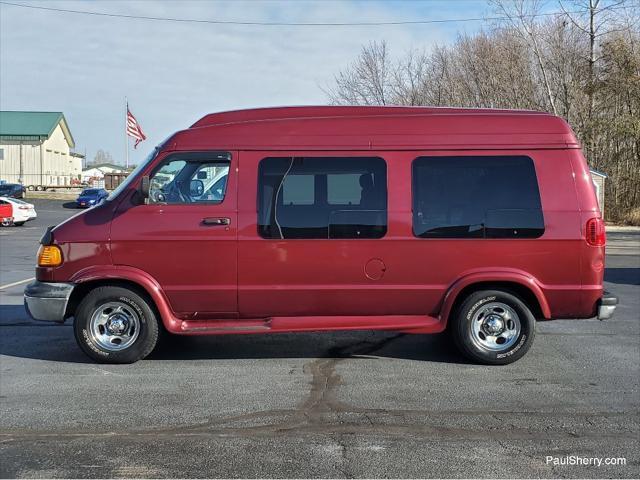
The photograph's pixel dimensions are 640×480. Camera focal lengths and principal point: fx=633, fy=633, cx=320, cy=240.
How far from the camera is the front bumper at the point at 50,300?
239 inches

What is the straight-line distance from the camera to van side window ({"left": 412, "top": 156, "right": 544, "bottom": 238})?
612 centimetres

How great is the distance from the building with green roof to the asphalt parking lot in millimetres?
74116

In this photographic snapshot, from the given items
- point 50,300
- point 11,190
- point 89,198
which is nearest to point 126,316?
point 50,300

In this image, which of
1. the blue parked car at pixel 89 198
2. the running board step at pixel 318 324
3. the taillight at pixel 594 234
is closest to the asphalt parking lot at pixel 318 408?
the running board step at pixel 318 324

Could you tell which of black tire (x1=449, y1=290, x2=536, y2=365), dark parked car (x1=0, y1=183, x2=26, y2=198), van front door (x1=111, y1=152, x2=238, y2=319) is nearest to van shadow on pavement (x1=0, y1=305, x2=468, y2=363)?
black tire (x1=449, y1=290, x2=536, y2=365)

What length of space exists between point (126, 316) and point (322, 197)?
2260 millimetres

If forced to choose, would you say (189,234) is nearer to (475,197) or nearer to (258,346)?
(258,346)

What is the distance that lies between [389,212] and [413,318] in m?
1.07

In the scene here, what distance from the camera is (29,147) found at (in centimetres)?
7656

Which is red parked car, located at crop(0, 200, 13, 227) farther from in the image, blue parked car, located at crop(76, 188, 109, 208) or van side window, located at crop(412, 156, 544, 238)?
van side window, located at crop(412, 156, 544, 238)

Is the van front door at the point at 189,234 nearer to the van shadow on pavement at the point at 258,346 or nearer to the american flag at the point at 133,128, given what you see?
the van shadow on pavement at the point at 258,346

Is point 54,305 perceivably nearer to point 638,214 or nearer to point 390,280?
point 390,280

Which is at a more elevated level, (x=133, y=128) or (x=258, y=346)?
(x=133, y=128)

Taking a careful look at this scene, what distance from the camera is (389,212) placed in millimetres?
6125
